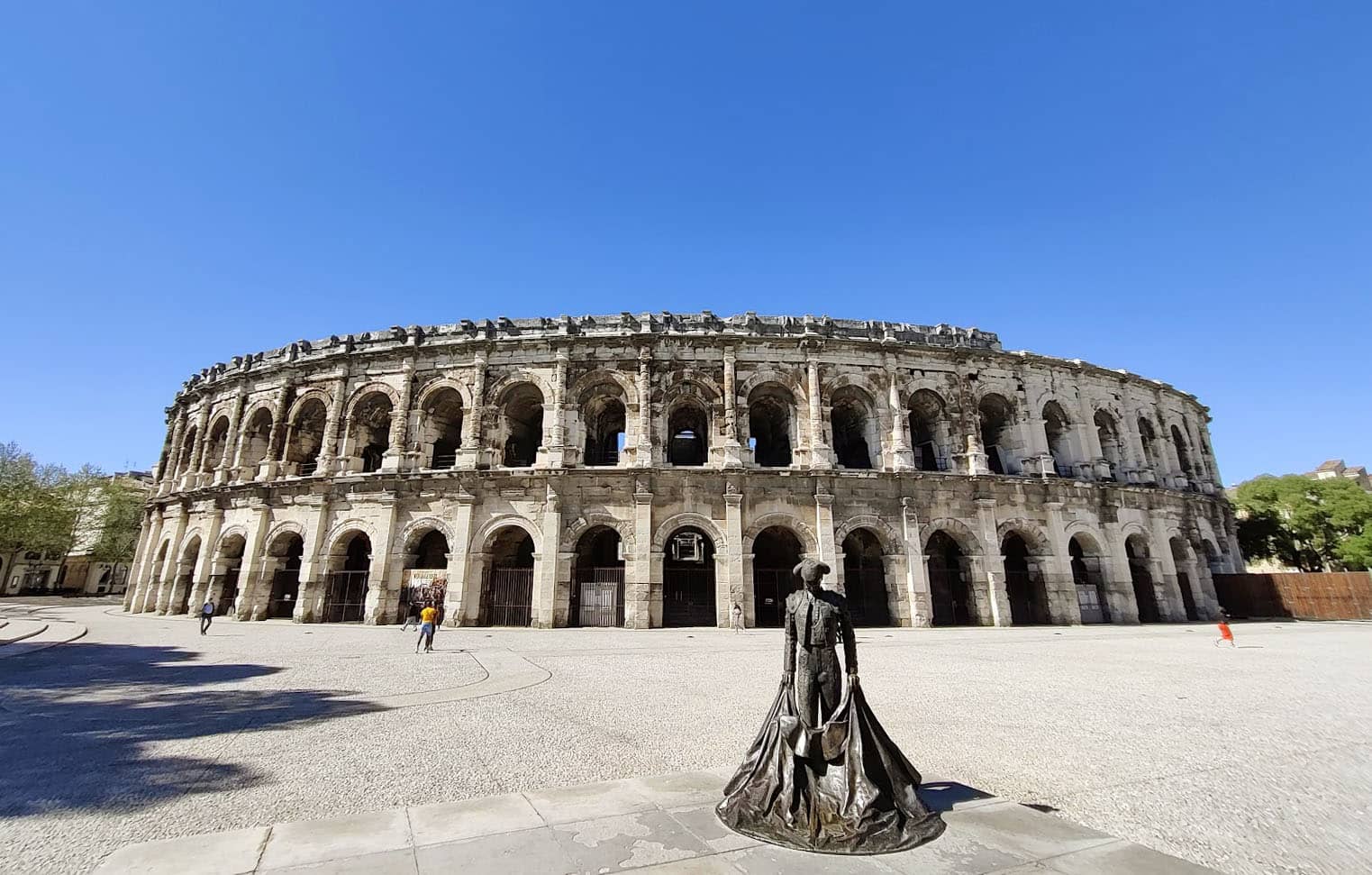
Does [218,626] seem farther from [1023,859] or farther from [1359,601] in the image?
[1359,601]

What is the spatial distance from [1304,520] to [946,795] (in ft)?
133

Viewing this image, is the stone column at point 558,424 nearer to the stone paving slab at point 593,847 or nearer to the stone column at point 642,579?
the stone column at point 642,579

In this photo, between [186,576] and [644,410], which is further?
[186,576]

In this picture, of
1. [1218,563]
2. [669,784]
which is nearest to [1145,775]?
[669,784]

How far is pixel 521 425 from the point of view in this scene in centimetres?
2145

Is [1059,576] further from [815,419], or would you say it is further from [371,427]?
[371,427]

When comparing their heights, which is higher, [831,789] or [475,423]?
[475,423]

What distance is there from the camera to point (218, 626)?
1700cm

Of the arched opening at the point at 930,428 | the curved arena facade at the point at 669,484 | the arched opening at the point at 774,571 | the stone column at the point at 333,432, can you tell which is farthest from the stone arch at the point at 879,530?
the stone column at the point at 333,432

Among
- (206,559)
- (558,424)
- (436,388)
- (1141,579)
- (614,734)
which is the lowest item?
(614,734)

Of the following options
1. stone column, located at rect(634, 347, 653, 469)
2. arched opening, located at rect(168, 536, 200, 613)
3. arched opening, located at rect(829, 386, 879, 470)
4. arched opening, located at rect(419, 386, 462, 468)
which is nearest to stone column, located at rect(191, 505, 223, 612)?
arched opening, located at rect(168, 536, 200, 613)

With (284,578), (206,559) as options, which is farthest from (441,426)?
(206,559)

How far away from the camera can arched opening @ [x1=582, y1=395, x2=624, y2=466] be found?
791 inches

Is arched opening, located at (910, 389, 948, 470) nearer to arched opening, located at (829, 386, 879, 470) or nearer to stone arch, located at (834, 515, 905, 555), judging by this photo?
arched opening, located at (829, 386, 879, 470)
